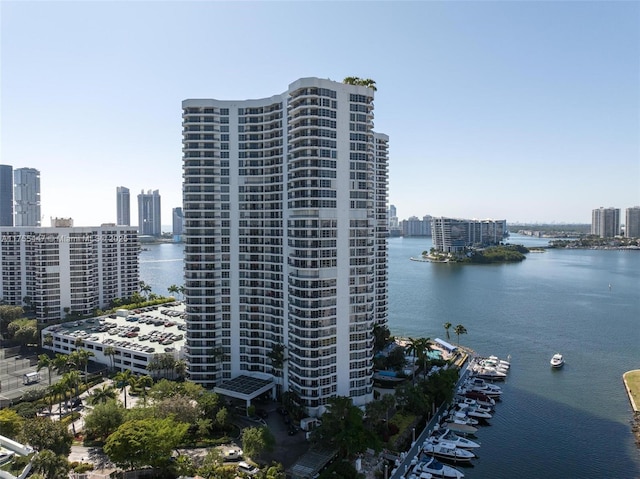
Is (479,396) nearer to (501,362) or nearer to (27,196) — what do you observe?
(501,362)

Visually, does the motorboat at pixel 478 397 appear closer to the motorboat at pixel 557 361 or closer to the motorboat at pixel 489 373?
the motorboat at pixel 489 373

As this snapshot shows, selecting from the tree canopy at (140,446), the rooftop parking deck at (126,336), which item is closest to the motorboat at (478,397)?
the tree canopy at (140,446)

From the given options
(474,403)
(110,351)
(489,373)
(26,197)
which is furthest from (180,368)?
(26,197)

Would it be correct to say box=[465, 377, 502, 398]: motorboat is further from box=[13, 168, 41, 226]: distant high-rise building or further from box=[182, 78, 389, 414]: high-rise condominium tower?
box=[13, 168, 41, 226]: distant high-rise building

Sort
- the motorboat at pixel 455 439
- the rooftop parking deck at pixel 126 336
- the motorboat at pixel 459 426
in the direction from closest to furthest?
the motorboat at pixel 455 439
the motorboat at pixel 459 426
the rooftop parking deck at pixel 126 336

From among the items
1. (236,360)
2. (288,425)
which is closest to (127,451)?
(288,425)

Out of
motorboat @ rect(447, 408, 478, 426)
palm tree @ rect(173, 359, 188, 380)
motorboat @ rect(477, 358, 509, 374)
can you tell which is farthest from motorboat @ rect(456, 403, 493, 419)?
palm tree @ rect(173, 359, 188, 380)
